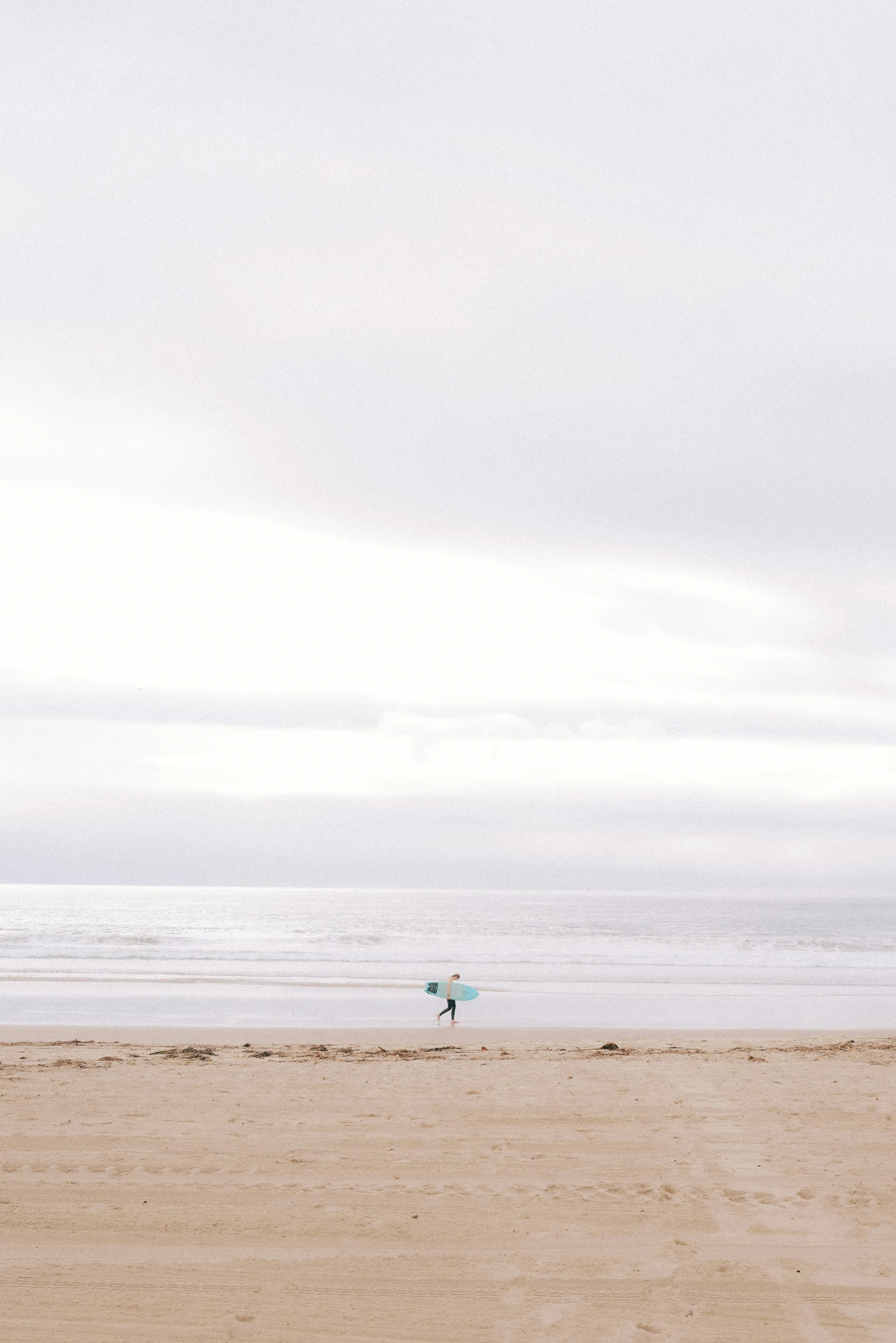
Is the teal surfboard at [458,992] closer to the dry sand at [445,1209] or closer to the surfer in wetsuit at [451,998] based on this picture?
the surfer in wetsuit at [451,998]

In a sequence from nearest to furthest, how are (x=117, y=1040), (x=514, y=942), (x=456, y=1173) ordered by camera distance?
(x=456, y=1173), (x=117, y=1040), (x=514, y=942)

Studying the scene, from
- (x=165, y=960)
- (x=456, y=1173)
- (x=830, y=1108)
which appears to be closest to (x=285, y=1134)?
(x=456, y=1173)

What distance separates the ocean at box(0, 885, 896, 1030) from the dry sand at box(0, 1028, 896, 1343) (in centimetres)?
970

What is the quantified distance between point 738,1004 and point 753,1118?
16.0m

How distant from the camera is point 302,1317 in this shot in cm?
504

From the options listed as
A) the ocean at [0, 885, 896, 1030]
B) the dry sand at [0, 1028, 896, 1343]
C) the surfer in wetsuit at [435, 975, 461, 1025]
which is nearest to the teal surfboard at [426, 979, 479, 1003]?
the ocean at [0, 885, 896, 1030]

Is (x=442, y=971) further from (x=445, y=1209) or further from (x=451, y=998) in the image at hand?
(x=445, y=1209)

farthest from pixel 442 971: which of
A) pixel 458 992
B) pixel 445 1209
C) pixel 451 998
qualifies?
pixel 445 1209

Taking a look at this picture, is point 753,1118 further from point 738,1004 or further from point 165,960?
point 165,960

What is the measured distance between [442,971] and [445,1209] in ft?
92.4

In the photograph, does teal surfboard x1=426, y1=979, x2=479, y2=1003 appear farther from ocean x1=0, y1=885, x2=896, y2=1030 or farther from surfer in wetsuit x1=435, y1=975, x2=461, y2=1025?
surfer in wetsuit x1=435, y1=975, x2=461, y2=1025

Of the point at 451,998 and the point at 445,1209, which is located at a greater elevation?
the point at 445,1209

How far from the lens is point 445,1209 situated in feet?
21.6

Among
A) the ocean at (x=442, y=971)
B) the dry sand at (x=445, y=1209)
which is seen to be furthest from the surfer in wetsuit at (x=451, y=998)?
the dry sand at (x=445, y=1209)
